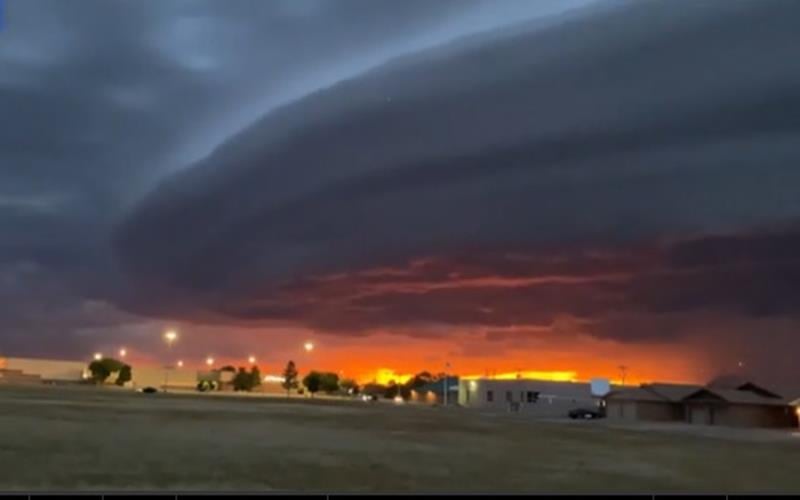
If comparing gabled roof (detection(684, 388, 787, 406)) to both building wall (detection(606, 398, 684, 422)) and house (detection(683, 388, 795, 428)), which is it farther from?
building wall (detection(606, 398, 684, 422))

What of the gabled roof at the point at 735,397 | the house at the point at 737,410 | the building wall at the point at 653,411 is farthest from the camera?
the building wall at the point at 653,411

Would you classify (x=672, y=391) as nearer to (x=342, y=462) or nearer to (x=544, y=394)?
(x=544, y=394)

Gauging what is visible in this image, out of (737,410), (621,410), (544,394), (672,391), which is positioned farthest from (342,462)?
(544,394)

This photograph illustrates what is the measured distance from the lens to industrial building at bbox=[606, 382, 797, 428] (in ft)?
376

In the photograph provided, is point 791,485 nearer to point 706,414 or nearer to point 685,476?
point 685,476

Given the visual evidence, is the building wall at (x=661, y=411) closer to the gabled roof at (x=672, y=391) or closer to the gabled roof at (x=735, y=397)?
the gabled roof at (x=672, y=391)

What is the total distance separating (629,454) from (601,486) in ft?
53.7

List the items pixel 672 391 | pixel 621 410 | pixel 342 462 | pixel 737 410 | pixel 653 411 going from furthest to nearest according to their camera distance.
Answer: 1. pixel 672 391
2. pixel 621 410
3. pixel 653 411
4. pixel 737 410
5. pixel 342 462

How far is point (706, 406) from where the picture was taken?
11819cm

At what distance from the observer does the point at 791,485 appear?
92.0ft

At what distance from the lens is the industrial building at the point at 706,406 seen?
114625mm

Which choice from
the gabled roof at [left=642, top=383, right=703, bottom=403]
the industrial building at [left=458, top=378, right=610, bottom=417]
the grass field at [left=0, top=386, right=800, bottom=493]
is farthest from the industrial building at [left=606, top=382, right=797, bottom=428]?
the grass field at [left=0, top=386, right=800, bottom=493]

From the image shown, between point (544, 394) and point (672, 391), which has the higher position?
point (672, 391)

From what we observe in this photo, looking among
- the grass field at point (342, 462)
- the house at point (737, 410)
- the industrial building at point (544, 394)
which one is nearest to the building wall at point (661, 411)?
the house at point (737, 410)
